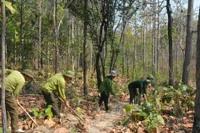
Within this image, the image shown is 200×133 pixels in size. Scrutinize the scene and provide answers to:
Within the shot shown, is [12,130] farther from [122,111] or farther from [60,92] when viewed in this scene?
[122,111]

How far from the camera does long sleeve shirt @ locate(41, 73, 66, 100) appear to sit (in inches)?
225

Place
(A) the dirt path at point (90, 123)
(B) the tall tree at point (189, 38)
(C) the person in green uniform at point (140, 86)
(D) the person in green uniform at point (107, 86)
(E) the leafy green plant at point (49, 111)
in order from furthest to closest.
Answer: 1. (B) the tall tree at point (189, 38)
2. (C) the person in green uniform at point (140, 86)
3. (D) the person in green uniform at point (107, 86)
4. (E) the leafy green plant at point (49, 111)
5. (A) the dirt path at point (90, 123)

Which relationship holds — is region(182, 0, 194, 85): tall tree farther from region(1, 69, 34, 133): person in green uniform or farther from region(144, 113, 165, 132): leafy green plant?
region(1, 69, 34, 133): person in green uniform

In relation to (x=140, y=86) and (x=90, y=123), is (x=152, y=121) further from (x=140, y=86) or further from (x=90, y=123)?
(x=140, y=86)

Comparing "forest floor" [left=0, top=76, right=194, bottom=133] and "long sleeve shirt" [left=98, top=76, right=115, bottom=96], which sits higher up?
"long sleeve shirt" [left=98, top=76, right=115, bottom=96]

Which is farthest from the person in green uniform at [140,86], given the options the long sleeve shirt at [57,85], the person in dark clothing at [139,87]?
the long sleeve shirt at [57,85]

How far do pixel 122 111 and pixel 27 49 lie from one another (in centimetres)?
1373

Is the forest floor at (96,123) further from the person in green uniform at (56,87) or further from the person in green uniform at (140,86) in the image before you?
the person in green uniform at (140,86)

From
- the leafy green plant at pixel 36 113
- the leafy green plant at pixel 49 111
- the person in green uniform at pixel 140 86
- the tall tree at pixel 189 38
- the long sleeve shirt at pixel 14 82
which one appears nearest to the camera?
the long sleeve shirt at pixel 14 82

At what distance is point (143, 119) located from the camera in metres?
6.04

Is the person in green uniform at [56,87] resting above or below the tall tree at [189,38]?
below

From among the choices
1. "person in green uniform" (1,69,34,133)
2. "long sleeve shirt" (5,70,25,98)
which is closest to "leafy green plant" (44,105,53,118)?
"person in green uniform" (1,69,34,133)

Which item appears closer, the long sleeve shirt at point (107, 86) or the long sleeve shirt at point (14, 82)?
the long sleeve shirt at point (14, 82)

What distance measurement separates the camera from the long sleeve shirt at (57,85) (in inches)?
225
